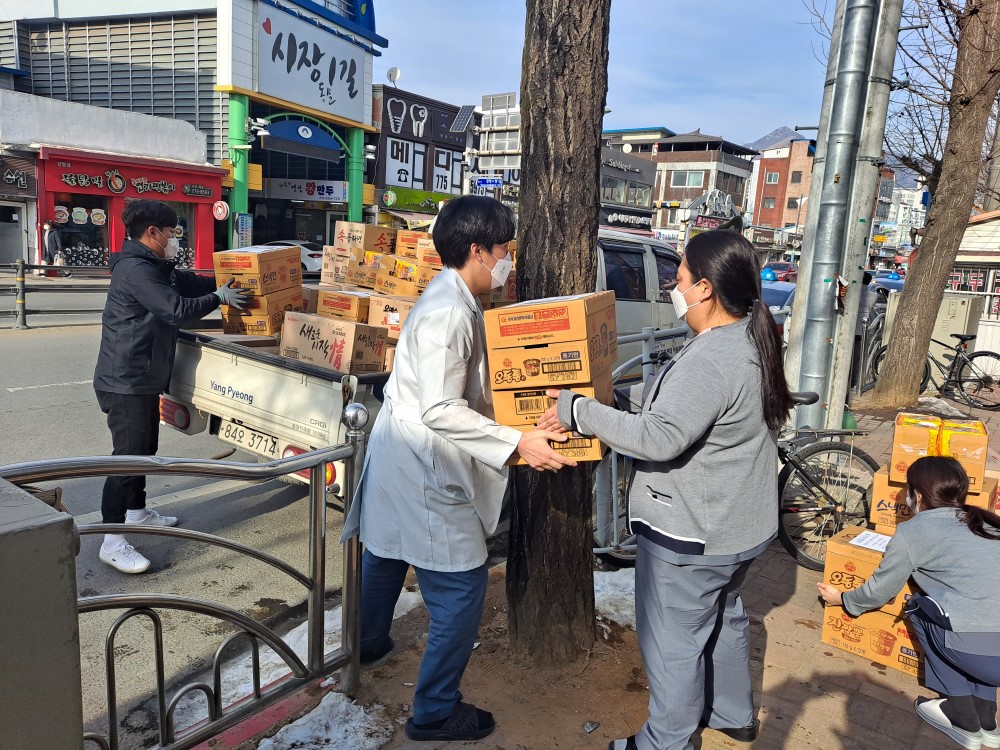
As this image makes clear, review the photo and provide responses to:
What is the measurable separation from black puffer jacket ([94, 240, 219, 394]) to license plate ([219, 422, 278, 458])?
0.62 metres

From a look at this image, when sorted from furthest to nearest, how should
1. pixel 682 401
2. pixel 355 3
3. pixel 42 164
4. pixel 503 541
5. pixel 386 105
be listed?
1. pixel 386 105
2. pixel 355 3
3. pixel 42 164
4. pixel 503 541
5. pixel 682 401

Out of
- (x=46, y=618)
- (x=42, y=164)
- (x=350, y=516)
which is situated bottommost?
(x=350, y=516)

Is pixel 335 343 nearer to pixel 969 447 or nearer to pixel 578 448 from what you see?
pixel 578 448

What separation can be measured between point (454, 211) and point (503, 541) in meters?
2.86

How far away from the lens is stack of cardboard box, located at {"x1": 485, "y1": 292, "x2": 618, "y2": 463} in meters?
2.31

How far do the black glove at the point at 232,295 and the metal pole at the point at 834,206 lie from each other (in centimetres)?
445

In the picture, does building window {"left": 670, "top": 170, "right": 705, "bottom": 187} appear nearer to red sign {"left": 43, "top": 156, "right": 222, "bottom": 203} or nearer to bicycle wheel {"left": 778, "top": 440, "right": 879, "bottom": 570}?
red sign {"left": 43, "top": 156, "right": 222, "bottom": 203}

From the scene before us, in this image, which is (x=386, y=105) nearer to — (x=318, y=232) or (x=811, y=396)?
(x=318, y=232)

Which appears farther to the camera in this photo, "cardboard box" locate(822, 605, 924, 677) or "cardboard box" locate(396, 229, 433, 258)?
"cardboard box" locate(396, 229, 433, 258)

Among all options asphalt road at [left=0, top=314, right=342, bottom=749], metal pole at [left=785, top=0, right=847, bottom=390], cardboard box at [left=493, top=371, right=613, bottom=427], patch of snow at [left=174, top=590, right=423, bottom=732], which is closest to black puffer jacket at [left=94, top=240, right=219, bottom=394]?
asphalt road at [left=0, top=314, right=342, bottom=749]

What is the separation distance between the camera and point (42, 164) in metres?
20.4

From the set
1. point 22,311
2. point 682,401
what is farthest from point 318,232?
point 682,401

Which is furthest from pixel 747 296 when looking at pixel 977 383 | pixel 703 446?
pixel 977 383

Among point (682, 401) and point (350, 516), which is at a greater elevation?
point (682, 401)
